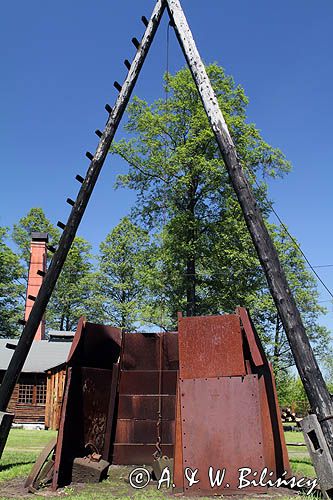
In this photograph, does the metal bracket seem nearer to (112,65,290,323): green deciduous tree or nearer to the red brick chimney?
(112,65,290,323): green deciduous tree

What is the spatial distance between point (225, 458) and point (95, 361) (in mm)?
2906

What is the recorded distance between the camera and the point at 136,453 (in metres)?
8.53

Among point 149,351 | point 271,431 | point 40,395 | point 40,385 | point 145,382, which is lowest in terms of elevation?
point 271,431

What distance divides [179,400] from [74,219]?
370 cm

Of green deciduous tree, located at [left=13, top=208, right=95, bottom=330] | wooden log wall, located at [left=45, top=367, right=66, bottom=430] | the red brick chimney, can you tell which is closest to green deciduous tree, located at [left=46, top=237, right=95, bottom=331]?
green deciduous tree, located at [left=13, top=208, right=95, bottom=330]

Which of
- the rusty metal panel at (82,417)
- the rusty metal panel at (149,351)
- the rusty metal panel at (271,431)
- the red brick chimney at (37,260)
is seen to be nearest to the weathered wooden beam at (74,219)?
the rusty metal panel at (82,417)

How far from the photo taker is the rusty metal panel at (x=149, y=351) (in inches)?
351

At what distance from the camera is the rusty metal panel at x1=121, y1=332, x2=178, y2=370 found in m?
8.91

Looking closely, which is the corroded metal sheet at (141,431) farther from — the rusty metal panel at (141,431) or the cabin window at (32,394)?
the cabin window at (32,394)

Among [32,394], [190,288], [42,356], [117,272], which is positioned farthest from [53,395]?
[117,272]

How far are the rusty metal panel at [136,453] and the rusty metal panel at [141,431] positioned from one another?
0.08 m

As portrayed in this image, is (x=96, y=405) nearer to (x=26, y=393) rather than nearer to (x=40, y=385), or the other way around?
(x=40, y=385)

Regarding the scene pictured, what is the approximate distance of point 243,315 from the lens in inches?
297

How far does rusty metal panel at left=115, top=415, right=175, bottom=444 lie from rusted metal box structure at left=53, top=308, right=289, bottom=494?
16 mm
